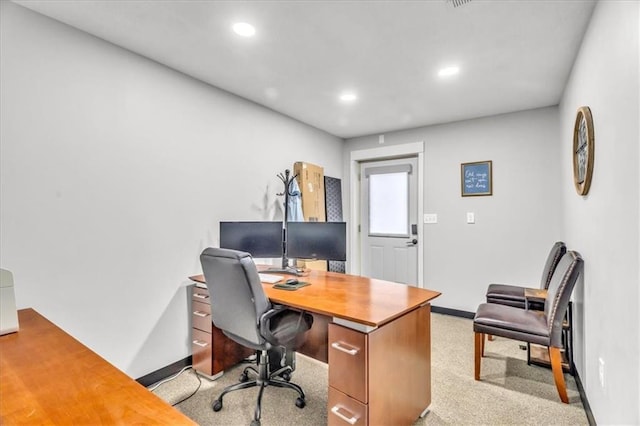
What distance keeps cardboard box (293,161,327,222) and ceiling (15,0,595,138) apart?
2.72 ft

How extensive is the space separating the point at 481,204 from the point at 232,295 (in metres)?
3.20

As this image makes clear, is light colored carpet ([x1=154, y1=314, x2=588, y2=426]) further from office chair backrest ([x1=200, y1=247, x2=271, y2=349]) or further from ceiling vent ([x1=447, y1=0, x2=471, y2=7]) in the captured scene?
ceiling vent ([x1=447, y1=0, x2=471, y2=7])

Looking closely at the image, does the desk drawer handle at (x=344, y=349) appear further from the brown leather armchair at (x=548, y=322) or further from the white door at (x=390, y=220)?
the white door at (x=390, y=220)

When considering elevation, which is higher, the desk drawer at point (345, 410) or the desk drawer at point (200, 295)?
the desk drawer at point (200, 295)

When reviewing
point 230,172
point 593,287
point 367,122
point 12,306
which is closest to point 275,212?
point 230,172

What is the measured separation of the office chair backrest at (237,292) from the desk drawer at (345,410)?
0.52 metres

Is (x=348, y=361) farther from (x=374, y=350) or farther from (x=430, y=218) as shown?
(x=430, y=218)

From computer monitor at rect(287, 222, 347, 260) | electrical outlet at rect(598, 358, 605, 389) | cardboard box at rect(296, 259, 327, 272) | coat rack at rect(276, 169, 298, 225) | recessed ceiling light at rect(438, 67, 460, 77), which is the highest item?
recessed ceiling light at rect(438, 67, 460, 77)

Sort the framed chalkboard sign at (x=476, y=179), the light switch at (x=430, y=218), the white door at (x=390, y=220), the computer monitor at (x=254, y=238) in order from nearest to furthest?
the computer monitor at (x=254, y=238) → the framed chalkboard sign at (x=476, y=179) → the light switch at (x=430, y=218) → the white door at (x=390, y=220)

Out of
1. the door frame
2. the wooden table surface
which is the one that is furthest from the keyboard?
the door frame

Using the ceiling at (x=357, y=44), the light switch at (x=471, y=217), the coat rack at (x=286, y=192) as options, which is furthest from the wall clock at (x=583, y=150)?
the coat rack at (x=286, y=192)

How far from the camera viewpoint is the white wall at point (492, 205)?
11.6 feet

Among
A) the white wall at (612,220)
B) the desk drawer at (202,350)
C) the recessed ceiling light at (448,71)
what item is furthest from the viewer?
the recessed ceiling light at (448,71)

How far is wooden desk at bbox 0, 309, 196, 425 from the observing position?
0.80 meters
